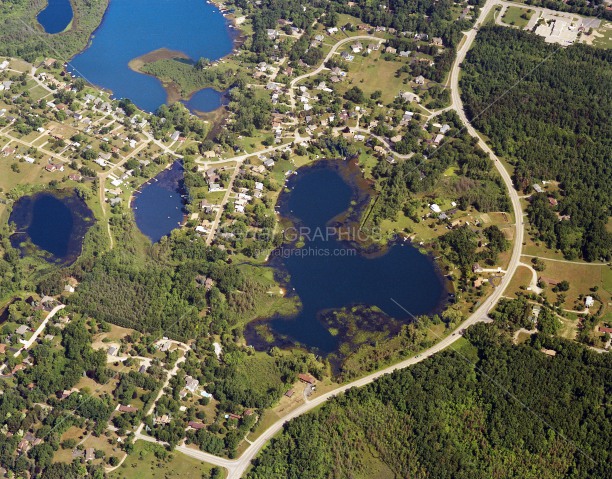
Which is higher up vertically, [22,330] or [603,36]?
[603,36]

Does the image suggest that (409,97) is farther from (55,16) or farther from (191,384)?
(55,16)

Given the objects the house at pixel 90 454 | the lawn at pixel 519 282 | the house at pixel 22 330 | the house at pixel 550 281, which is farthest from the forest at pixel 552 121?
the house at pixel 22 330

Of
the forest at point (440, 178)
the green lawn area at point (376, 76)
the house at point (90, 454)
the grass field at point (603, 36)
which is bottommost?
the house at point (90, 454)

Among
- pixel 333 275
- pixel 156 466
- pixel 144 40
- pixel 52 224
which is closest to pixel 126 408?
pixel 156 466

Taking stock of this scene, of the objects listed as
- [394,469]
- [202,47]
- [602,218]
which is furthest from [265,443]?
[202,47]

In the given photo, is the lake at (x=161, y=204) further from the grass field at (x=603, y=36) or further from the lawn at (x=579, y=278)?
the grass field at (x=603, y=36)

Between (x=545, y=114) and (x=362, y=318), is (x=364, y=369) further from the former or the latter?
(x=545, y=114)
